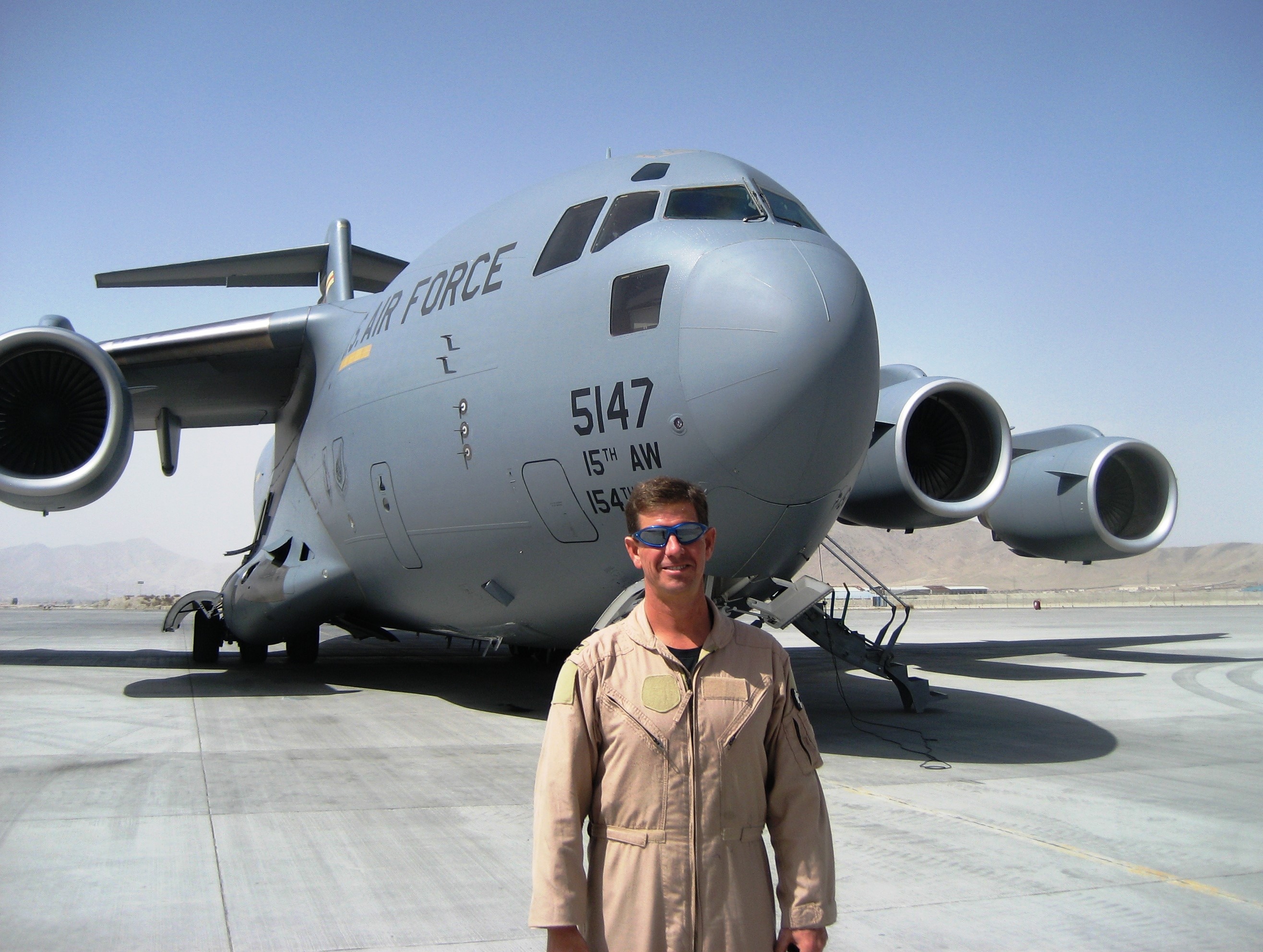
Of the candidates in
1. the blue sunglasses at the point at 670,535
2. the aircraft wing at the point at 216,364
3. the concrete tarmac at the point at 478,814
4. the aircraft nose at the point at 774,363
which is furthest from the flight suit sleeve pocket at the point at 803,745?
the aircraft wing at the point at 216,364

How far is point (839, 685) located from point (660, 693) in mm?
8874

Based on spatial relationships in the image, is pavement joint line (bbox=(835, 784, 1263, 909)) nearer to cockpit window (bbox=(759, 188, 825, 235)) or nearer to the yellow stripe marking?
cockpit window (bbox=(759, 188, 825, 235))

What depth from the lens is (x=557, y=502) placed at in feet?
22.8

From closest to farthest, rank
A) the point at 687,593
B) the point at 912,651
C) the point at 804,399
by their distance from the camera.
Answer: the point at 687,593 → the point at 804,399 → the point at 912,651

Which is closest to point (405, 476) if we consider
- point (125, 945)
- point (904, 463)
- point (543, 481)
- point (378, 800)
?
point (543, 481)

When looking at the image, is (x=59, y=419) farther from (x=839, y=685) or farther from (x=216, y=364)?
(x=839, y=685)

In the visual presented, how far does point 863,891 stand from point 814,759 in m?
2.03

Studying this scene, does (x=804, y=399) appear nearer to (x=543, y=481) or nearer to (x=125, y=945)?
(x=543, y=481)

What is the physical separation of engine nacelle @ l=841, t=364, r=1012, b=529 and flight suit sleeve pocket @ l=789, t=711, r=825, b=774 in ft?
24.8

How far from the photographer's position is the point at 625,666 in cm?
226

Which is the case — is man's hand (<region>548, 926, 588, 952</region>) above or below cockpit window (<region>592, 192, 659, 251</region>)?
below

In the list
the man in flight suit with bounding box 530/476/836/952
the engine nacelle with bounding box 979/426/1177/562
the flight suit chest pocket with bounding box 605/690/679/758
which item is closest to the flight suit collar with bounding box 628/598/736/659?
the man in flight suit with bounding box 530/476/836/952

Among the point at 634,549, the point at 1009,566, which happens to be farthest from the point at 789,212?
the point at 1009,566

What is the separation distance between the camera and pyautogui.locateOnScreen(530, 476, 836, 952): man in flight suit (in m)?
2.09
